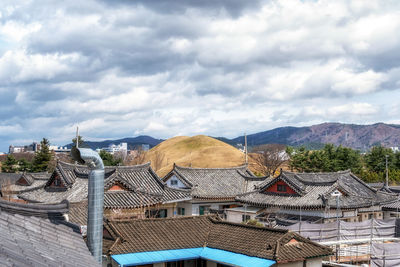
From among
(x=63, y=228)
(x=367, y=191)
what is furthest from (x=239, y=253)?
(x=367, y=191)

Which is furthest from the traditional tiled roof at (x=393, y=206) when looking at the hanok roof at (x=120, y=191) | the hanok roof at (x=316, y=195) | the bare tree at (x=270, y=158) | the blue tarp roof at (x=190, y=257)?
the bare tree at (x=270, y=158)

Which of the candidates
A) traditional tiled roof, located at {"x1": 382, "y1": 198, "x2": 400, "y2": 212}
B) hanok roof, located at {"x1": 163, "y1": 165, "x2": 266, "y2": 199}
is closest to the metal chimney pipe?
hanok roof, located at {"x1": 163, "y1": 165, "x2": 266, "y2": 199}

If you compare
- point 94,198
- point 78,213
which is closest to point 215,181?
point 78,213

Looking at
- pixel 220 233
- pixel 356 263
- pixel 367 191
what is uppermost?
pixel 367 191

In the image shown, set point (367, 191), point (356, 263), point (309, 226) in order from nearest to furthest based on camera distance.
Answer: point (356, 263) → point (309, 226) → point (367, 191)

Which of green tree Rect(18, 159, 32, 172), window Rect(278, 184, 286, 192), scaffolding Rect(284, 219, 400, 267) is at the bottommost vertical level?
scaffolding Rect(284, 219, 400, 267)

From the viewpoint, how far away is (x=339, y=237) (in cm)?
2402

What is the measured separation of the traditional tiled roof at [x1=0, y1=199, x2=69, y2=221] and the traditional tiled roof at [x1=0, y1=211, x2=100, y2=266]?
15 centimetres

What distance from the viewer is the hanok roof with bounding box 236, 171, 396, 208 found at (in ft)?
112

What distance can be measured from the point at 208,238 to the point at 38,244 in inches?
563

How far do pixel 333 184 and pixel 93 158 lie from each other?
27.8m

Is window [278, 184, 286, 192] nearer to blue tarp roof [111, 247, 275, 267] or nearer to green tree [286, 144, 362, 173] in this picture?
blue tarp roof [111, 247, 275, 267]

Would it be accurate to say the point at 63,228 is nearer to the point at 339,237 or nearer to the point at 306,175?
the point at 339,237

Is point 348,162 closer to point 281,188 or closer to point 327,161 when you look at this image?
point 327,161
